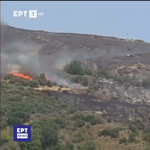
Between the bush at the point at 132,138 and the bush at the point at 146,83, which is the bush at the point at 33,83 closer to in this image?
the bush at the point at 146,83

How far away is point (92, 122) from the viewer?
173 ft

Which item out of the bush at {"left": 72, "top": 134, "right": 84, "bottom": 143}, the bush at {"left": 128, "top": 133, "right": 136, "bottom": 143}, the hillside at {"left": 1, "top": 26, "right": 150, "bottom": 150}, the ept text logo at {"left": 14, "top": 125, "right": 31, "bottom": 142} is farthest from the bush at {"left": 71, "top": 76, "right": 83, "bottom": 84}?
the ept text logo at {"left": 14, "top": 125, "right": 31, "bottom": 142}

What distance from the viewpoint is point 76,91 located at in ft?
244

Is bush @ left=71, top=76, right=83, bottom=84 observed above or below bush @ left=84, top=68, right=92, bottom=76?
below

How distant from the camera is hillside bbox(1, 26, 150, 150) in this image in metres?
44.5

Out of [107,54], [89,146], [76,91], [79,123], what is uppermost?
[107,54]

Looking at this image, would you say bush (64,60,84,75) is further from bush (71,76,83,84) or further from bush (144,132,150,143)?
bush (144,132,150,143)

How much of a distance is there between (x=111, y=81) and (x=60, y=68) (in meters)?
13.7

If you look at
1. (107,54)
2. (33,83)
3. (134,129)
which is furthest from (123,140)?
(107,54)

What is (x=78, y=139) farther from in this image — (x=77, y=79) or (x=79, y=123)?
(x=77, y=79)

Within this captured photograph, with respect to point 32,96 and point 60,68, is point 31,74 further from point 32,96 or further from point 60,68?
point 32,96

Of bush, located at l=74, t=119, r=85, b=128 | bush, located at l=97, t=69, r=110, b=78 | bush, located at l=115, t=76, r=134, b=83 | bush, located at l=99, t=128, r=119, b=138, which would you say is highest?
bush, located at l=97, t=69, r=110, b=78

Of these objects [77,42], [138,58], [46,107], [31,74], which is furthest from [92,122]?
[77,42]

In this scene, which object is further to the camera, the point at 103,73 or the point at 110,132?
the point at 103,73
